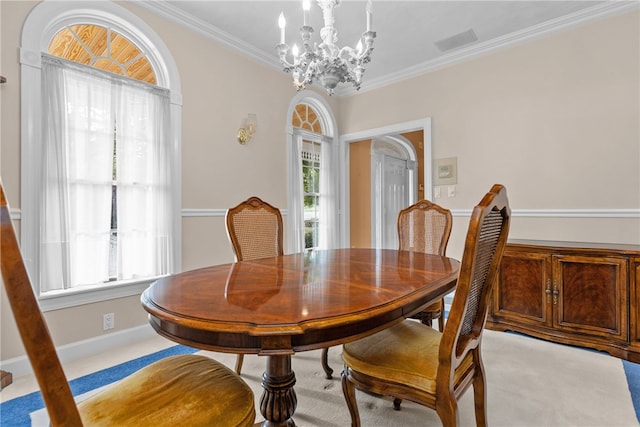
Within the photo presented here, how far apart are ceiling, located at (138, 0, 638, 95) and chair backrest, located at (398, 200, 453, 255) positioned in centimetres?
173

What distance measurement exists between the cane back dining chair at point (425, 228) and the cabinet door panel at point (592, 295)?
88cm

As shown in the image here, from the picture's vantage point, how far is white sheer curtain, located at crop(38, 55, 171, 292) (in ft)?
7.33

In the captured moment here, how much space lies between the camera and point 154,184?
2.79m

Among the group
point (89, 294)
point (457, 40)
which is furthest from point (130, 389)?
point (457, 40)

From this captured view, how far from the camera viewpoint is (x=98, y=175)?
246 centimetres

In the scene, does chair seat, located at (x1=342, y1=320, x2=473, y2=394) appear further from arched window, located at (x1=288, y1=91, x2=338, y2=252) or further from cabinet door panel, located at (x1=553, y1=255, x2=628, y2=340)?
arched window, located at (x1=288, y1=91, x2=338, y2=252)

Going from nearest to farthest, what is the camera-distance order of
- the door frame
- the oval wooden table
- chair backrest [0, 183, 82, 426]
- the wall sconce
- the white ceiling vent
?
chair backrest [0, 183, 82, 426] < the oval wooden table < the white ceiling vent < the wall sconce < the door frame

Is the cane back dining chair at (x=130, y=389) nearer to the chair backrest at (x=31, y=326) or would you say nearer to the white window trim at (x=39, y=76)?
the chair backrest at (x=31, y=326)

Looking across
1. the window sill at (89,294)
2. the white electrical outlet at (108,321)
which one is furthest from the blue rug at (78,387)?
the window sill at (89,294)

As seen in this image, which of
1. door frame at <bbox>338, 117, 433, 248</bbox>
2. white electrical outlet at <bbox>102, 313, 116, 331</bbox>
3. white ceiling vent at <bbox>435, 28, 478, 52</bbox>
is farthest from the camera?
door frame at <bbox>338, 117, 433, 248</bbox>

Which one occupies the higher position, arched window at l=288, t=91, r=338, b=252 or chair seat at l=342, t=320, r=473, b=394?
arched window at l=288, t=91, r=338, b=252

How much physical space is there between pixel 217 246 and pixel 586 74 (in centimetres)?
382

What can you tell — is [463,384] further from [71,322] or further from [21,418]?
[71,322]

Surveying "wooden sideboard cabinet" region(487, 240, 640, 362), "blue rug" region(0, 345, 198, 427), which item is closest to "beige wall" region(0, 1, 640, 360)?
"blue rug" region(0, 345, 198, 427)
